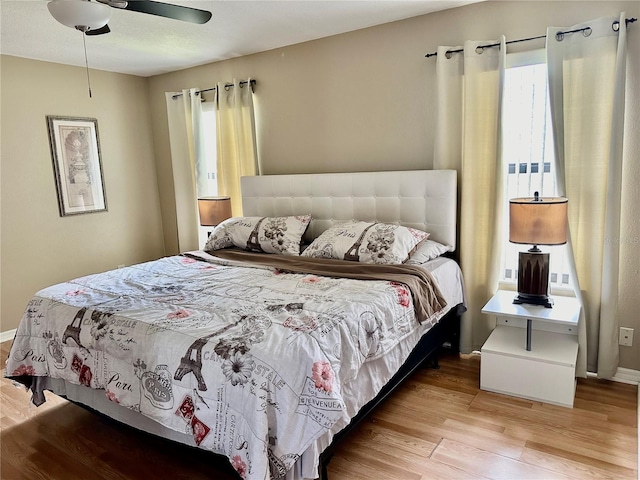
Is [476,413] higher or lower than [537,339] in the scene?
lower

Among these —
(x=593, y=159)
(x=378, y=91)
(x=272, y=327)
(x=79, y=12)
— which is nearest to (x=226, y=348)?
(x=272, y=327)

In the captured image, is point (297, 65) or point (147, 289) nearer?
point (147, 289)

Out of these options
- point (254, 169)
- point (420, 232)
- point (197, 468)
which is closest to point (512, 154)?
point (420, 232)

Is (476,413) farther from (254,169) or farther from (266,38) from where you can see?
(266,38)

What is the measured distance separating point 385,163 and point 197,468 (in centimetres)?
249

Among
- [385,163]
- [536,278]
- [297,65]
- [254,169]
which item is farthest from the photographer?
[254,169]

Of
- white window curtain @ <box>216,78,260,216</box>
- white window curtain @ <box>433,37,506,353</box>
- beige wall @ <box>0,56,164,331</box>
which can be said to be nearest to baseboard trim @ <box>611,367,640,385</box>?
white window curtain @ <box>433,37,506,353</box>

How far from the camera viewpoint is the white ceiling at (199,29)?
9.85ft

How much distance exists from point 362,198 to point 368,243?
606mm

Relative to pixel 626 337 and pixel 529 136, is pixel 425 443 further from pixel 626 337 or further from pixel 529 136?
pixel 529 136

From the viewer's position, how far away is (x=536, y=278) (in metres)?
2.81

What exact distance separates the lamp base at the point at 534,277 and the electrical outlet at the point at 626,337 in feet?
1.59

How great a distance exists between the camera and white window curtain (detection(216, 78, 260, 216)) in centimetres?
423

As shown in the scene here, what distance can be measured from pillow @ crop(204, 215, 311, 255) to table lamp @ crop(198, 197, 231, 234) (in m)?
0.34
